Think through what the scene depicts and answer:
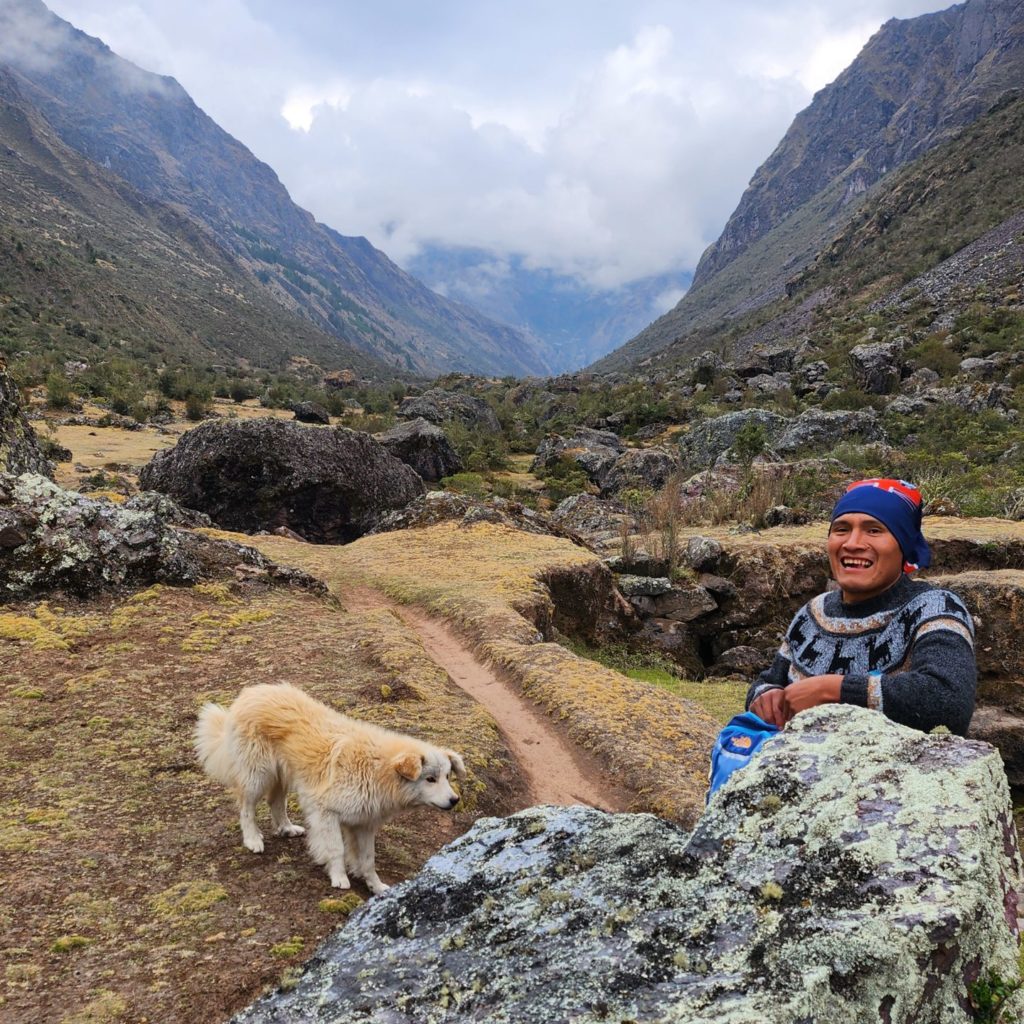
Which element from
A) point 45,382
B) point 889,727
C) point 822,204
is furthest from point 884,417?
point 822,204

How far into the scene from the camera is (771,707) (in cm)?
343

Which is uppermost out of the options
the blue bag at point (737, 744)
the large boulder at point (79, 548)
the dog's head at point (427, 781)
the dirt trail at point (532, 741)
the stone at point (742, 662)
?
the large boulder at point (79, 548)

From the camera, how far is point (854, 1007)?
1.82 metres

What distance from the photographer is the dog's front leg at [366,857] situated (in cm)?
420

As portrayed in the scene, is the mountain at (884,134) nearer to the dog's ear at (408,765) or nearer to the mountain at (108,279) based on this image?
the mountain at (108,279)

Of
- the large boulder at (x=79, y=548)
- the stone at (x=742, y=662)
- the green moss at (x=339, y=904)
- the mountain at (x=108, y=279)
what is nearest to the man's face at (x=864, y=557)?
the green moss at (x=339, y=904)

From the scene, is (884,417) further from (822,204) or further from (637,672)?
(822,204)

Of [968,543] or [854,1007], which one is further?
[968,543]

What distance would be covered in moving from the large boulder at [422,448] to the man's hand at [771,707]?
2937 centimetres

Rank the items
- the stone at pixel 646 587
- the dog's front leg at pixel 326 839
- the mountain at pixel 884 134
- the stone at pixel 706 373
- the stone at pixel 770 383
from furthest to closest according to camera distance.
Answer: the mountain at pixel 884 134, the stone at pixel 706 373, the stone at pixel 770 383, the stone at pixel 646 587, the dog's front leg at pixel 326 839

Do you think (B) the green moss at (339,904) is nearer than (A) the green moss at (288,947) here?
No

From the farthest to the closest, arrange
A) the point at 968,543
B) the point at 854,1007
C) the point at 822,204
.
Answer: the point at 822,204, the point at 968,543, the point at 854,1007

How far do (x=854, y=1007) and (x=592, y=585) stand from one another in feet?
40.4

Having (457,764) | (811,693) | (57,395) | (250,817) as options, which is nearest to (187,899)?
(250,817)
